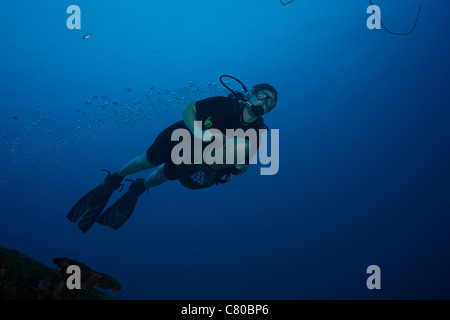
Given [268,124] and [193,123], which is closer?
[193,123]

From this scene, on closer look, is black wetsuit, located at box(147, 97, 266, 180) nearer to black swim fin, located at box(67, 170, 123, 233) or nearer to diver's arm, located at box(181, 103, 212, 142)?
diver's arm, located at box(181, 103, 212, 142)

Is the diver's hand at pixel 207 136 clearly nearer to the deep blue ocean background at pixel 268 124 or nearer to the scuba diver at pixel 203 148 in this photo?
the scuba diver at pixel 203 148

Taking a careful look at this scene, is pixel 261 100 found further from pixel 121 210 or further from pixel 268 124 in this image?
pixel 268 124

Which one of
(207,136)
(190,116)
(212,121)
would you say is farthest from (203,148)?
(212,121)

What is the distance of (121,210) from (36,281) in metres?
3.52

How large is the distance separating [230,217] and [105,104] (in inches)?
1373

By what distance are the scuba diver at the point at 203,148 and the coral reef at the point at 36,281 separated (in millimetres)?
1585

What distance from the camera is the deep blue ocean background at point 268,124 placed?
15.3 metres

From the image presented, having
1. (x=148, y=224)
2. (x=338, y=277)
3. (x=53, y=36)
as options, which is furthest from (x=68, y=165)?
(x=338, y=277)

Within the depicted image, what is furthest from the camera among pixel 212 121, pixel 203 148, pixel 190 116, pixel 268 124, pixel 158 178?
pixel 268 124

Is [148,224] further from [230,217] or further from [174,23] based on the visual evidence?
[174,23]

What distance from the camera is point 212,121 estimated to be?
12.7 feet

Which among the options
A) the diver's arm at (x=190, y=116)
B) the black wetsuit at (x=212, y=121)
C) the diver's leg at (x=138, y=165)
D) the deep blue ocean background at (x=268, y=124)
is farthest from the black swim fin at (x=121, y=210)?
the deep blue ocean background at (x=268, y=124)
